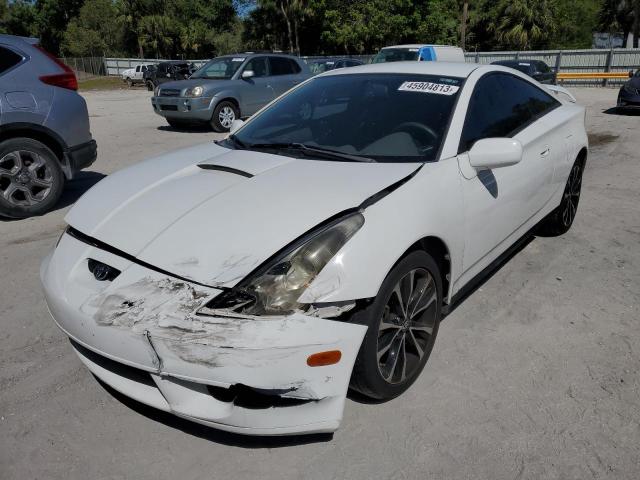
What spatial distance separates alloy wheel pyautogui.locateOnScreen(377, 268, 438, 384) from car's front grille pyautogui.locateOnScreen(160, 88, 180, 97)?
10.1 meters

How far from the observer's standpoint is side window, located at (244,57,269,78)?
39.9 feet

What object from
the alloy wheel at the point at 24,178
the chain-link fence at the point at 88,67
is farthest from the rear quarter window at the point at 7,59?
the chain-link fence at the point at 88,67

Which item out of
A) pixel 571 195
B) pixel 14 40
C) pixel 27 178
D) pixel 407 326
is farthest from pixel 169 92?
pixel 407 326

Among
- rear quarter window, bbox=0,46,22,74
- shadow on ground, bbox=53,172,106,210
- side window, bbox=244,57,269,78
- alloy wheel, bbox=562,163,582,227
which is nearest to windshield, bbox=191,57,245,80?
side window, bbox=244,57,269,78

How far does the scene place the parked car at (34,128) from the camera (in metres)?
5.27

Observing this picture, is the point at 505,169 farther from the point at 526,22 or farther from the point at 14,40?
the point at 526,22

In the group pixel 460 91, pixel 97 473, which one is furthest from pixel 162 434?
pixel 460 91

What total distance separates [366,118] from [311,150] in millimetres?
→ 412

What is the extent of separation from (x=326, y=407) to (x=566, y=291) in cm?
234

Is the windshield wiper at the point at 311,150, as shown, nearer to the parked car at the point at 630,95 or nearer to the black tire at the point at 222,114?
the black tire at the point at 222,114

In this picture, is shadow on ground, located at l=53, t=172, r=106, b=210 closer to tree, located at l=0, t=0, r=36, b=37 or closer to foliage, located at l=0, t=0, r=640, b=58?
foliage, located at l=0, t=0, r=640, b=58

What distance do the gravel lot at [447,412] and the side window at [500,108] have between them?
1100 millimetres

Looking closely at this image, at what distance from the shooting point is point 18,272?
162 inches

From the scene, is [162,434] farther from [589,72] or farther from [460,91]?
[589,72]
